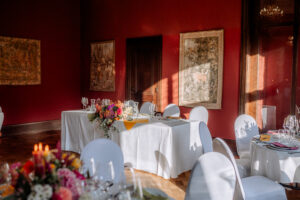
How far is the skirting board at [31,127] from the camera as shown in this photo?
6871 mm

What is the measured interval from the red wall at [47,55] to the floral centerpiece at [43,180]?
6269 mm

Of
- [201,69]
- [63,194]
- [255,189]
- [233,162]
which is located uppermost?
[201,69]

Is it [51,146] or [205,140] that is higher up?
[205,140]

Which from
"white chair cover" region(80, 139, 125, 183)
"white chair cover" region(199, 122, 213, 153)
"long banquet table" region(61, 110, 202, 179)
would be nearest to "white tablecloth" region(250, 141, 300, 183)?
"white chair cover" region(199, 122, 213, 153)

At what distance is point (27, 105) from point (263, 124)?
582cm

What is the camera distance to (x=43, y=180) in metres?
1.22

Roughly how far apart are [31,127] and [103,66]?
261cm

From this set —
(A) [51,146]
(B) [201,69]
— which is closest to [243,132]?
(B) [201,69]

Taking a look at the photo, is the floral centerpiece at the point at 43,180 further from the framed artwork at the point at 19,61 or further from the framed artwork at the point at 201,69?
the framed artwork at the point at 19,61

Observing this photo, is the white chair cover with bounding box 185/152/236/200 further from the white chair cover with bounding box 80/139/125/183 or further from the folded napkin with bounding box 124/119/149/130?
the folded napkin with bounding box 124/119/149/130

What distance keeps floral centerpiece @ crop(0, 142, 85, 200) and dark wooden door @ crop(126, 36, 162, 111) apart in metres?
5.72

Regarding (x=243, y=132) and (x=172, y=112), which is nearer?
(x=243, y=132)

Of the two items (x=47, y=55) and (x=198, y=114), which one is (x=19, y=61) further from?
(x=198, y=114)

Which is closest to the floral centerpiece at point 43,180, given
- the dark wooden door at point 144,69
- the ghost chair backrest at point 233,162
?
the ghost chair backrest at point 233,162
